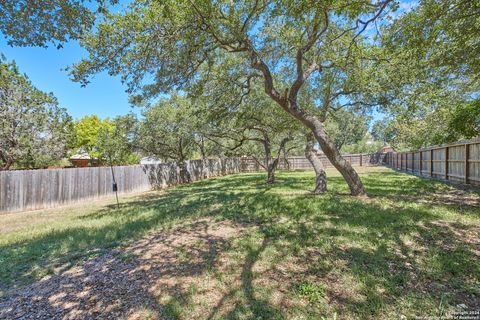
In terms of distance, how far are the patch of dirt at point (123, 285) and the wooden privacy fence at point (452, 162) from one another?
7778mm

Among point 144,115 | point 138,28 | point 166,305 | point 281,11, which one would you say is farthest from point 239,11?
point 144,115

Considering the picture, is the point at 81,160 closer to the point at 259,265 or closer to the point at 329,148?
the point at 329,148

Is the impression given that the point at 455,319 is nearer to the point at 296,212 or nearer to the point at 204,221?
the point at 296,212

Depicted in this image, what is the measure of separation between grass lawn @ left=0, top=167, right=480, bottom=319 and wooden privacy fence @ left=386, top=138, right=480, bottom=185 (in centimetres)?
229

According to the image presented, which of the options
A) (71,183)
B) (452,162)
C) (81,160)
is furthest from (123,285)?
(81,160)

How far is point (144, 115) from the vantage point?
44.0 ft

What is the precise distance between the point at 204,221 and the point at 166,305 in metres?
2.87

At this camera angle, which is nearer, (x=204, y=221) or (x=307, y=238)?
(x=307, y=238)

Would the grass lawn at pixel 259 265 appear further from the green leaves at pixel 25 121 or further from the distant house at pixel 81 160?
the distant house at pixel 81 160

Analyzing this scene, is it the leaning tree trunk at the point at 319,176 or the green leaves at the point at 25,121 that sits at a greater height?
the green leaves at the point at 25,121

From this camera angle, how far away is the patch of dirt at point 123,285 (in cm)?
211

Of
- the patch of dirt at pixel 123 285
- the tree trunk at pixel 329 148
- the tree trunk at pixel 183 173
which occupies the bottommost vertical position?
the patch of dirt at pixel 123 285

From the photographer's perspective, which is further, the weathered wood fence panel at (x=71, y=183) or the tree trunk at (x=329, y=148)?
the weathered wood fence panel at (x=71, y=183)

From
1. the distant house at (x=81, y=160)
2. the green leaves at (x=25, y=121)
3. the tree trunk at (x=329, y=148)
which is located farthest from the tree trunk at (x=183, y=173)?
the distant house at (x=81, y=160)
